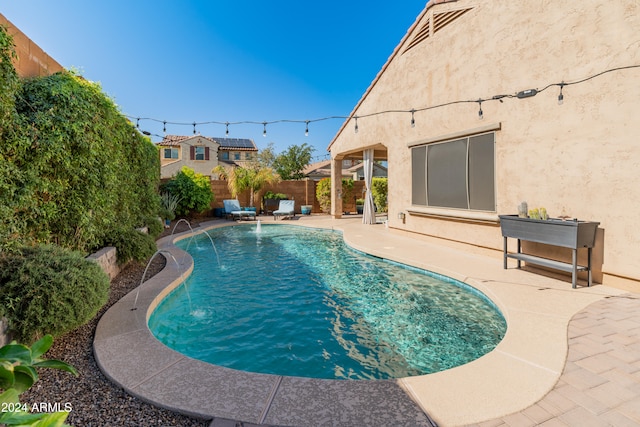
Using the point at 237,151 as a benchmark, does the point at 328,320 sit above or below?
below

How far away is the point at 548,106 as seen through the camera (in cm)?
580

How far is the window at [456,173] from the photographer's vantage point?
7191 mm

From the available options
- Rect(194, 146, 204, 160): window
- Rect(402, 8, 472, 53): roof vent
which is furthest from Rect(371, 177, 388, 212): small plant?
Rect(194, 146, 204, 160): window

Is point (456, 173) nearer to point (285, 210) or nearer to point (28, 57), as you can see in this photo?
point (28, 57)

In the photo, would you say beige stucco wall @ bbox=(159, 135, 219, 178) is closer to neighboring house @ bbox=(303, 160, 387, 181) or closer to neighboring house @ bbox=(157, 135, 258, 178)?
neighboring house @ bbox=(157, 135, 258, 178)

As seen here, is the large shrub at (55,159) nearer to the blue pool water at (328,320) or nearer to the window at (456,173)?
the blue pool water at (328,320)

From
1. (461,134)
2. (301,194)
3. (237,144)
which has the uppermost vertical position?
(237,144)

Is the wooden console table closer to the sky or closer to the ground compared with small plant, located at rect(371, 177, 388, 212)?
closer to the ground

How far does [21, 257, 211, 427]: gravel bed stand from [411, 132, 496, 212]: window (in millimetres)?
7035

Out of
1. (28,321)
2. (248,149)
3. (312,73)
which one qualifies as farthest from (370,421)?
(248,149)

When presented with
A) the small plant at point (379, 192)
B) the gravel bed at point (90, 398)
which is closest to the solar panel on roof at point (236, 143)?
the small plant at point (379, 192)

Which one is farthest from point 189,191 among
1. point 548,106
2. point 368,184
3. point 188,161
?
point 188,161

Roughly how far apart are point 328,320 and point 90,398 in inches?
112

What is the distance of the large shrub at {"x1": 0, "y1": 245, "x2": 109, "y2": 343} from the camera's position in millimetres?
3072
